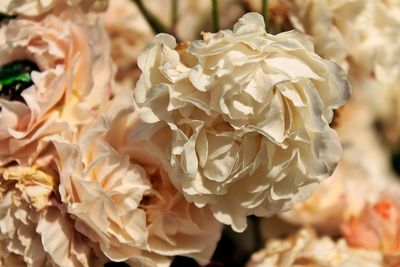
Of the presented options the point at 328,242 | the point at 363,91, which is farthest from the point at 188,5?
the point at 328,242

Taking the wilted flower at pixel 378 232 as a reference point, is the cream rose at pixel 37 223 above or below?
above

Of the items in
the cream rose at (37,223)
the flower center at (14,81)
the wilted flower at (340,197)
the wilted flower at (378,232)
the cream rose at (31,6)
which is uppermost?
the cream rose at (31,6)

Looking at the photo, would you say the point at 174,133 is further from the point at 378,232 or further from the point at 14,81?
the point at 378,232

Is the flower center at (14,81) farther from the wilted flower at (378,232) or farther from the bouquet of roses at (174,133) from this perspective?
the wilted flower at (378,232)

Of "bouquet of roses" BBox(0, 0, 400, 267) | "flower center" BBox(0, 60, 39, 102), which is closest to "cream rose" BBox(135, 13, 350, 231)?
"bouquet of roses" BBox(0, 0, 400, 267)

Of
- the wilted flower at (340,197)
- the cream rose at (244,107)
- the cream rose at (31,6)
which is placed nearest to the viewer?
the cream rose at (244,107)

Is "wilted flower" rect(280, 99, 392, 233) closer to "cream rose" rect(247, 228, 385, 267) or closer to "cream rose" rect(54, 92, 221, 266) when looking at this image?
"cream rose" rect(247, 228, 385, 267)

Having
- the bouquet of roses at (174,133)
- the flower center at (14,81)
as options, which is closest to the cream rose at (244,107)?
the bouquet of roses at (174,133)
